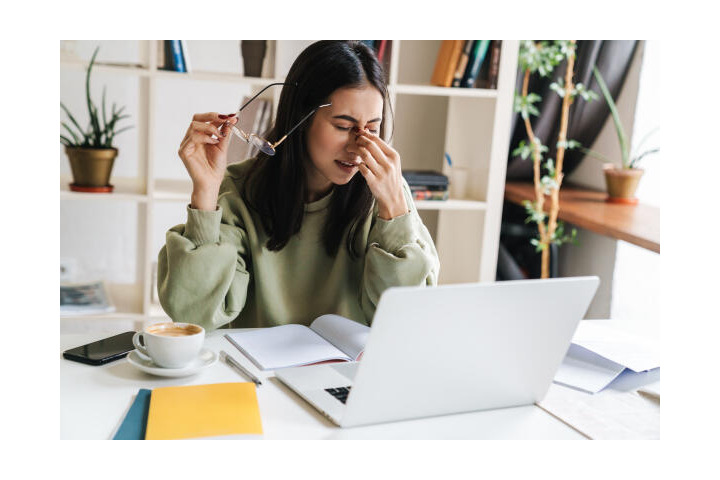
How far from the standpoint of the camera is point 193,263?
1.39m

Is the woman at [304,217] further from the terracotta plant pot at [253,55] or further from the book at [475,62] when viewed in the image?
the book at [475,62]

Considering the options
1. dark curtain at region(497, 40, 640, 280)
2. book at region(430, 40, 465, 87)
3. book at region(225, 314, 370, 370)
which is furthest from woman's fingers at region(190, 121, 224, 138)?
dark curtain at region(497, 40, 640, 280)

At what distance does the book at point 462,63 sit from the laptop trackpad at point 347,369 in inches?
68.6

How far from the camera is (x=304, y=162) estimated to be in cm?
166

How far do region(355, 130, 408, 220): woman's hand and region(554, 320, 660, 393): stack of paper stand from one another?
0.44 metres

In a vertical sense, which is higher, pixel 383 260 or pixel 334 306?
pixel 383 260

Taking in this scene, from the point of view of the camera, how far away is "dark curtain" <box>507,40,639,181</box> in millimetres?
→ 3117

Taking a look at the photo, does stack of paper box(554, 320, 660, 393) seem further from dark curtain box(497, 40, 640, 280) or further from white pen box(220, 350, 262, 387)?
dark curtain box(497, 40, 640, 280)

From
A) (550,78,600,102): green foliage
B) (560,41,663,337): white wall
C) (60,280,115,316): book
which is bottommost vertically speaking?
(60,280,115,316): book

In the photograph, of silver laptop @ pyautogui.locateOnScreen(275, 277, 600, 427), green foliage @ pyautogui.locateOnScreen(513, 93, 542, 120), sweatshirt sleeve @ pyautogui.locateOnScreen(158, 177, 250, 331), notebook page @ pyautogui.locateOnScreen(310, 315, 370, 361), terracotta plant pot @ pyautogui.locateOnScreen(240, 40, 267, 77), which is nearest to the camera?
silver laptop @ pyautogui.locateOnScreen(275, 277, 600, 427)

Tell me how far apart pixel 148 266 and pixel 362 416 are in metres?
1.73

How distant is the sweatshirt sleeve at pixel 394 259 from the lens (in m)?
1.46

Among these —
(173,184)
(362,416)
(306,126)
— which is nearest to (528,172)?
(173,184)

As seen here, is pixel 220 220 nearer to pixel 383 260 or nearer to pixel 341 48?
pixel 383 260
